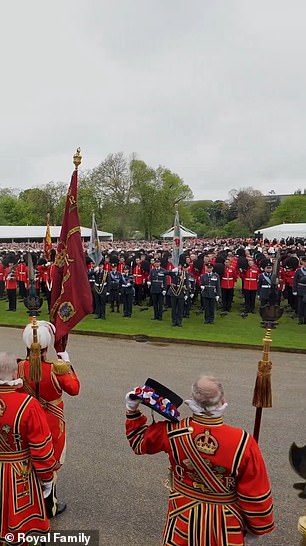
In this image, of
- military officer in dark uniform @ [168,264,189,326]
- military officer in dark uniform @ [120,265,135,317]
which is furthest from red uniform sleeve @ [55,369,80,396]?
military officer in dark uniform @ [120,265,135,317]

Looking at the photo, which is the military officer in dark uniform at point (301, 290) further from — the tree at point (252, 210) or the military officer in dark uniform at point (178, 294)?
the tree at point (252, 210)

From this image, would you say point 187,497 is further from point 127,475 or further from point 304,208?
point 304,208

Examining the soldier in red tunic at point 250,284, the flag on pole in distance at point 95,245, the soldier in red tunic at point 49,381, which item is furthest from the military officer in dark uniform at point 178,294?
the soldier in red tunic at point 49,381

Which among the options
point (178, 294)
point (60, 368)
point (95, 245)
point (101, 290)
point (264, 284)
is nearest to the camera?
point (60, 368)

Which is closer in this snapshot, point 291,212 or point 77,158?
point 77,158

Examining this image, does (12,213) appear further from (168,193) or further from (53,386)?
(53,386)

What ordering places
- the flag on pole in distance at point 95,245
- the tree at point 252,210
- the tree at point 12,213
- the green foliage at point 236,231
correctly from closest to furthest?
1. the flag on pole in distance at point 95,245
2. the green foliage at point 236,231
3. the tree at point 12,213
4. the tree at point 252,210

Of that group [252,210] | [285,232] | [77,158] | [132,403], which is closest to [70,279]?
[77,158]

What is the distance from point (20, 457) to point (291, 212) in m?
63.1

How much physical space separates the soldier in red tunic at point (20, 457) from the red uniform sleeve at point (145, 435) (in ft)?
2.15

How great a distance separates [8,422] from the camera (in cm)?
332

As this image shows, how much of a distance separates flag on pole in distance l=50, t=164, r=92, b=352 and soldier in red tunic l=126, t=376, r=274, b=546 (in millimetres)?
2395

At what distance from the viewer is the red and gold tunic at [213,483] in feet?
9.23

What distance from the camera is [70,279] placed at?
18.0ft
